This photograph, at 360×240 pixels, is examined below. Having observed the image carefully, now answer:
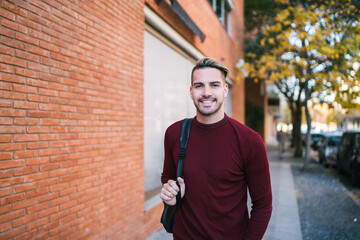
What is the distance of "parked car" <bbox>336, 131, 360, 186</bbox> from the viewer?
31.4 ft

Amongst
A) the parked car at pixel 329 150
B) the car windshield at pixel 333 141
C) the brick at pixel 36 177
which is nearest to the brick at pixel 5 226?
the brick at pixel 36 177

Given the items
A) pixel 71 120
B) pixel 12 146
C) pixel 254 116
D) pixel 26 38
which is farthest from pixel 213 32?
pixel 254 116

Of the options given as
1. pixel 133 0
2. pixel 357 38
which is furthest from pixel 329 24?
pixel 133 0

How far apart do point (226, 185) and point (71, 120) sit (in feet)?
6.53

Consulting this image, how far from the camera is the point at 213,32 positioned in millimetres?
10445

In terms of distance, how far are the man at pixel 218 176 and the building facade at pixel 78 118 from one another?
141cm

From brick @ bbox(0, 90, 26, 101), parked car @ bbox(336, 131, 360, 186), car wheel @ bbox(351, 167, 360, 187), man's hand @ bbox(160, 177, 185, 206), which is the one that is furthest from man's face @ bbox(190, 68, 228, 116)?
car wheel @ bbox(351, 167, 360, 187)

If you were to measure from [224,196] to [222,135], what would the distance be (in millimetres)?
405

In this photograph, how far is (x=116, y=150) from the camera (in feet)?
13.9

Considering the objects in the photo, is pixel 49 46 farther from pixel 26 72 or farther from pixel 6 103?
pixel 6 103

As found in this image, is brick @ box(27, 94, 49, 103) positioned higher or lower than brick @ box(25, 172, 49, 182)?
higher

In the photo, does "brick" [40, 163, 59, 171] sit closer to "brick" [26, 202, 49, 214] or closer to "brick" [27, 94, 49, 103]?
"brick" [26, 202, 49, 214]

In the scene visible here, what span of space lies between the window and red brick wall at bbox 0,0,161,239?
6989mm

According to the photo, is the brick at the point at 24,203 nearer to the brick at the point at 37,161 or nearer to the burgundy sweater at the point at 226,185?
the brick at the point at 37,161
